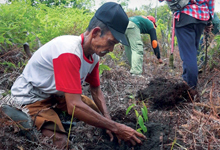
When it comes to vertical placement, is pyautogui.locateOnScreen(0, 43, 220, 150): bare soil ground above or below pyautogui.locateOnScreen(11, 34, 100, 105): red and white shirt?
below

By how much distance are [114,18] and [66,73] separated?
2.12ft

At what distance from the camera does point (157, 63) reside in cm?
608

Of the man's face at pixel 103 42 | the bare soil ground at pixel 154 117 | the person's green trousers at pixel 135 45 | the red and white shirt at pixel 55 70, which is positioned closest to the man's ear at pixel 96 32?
the man's face at pixel 103 42

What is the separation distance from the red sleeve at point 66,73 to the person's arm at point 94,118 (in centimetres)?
6

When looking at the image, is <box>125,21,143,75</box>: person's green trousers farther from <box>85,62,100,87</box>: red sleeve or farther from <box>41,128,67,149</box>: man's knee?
<box>41,128,67,149</box>: man's knee

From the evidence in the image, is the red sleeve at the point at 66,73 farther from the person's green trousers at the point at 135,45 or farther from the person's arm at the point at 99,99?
the person's green trousers at the point at 135,45

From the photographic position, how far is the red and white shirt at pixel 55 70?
1915 mm

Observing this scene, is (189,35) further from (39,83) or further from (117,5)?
(39,83)

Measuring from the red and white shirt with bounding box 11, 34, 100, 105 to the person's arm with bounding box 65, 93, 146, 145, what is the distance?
0.08 meters

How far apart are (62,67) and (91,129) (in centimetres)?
89

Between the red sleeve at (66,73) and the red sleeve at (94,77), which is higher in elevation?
the red sleeve at (66,73)

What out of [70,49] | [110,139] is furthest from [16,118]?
[110,139]

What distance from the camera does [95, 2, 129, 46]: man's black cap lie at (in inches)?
78.6

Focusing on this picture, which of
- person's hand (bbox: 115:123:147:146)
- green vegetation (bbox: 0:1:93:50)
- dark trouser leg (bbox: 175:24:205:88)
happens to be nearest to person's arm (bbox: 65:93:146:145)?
person's hand (bbox: 115:123:147:146)
